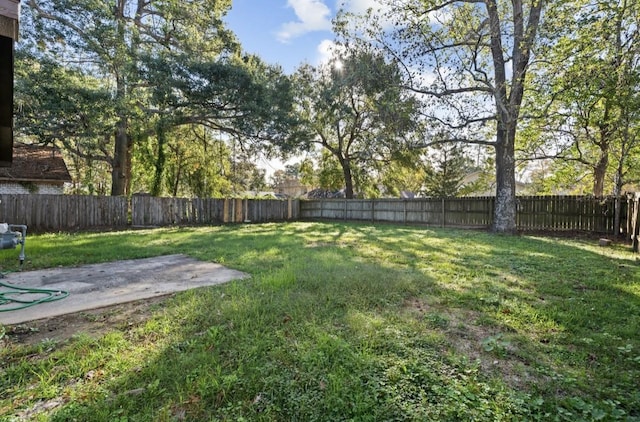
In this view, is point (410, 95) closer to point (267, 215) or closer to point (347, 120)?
point (347, 120)

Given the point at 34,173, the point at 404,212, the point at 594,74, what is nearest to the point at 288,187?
the point at 404,212

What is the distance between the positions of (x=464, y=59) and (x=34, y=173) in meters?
17.1

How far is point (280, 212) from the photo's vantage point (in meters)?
16.0

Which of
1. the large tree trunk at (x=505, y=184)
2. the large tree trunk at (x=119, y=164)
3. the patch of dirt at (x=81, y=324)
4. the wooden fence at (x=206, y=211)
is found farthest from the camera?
the large tree trunk at (x=119, y=164)

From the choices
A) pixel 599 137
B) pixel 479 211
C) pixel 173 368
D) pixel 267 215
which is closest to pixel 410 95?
pixel 479 211

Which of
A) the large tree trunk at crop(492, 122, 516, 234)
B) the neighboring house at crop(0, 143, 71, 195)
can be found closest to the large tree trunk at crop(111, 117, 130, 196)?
the neighboring house at crop(0, 143, 71, 195)

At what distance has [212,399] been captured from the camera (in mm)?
1676

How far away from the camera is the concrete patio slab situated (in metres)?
2.97

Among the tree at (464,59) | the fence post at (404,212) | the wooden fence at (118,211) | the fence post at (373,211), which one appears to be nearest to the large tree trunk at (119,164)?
the wooden fence at (118,211)

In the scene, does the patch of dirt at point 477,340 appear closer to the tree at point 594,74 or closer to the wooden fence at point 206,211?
the tree at point 594,74

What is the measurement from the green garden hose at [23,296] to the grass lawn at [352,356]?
2.12 feet

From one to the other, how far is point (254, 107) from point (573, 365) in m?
10.5

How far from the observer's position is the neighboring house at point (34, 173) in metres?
12.6

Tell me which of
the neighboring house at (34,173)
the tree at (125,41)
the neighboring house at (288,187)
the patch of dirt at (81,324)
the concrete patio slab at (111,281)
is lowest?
the patch of dirt at (81,324)
